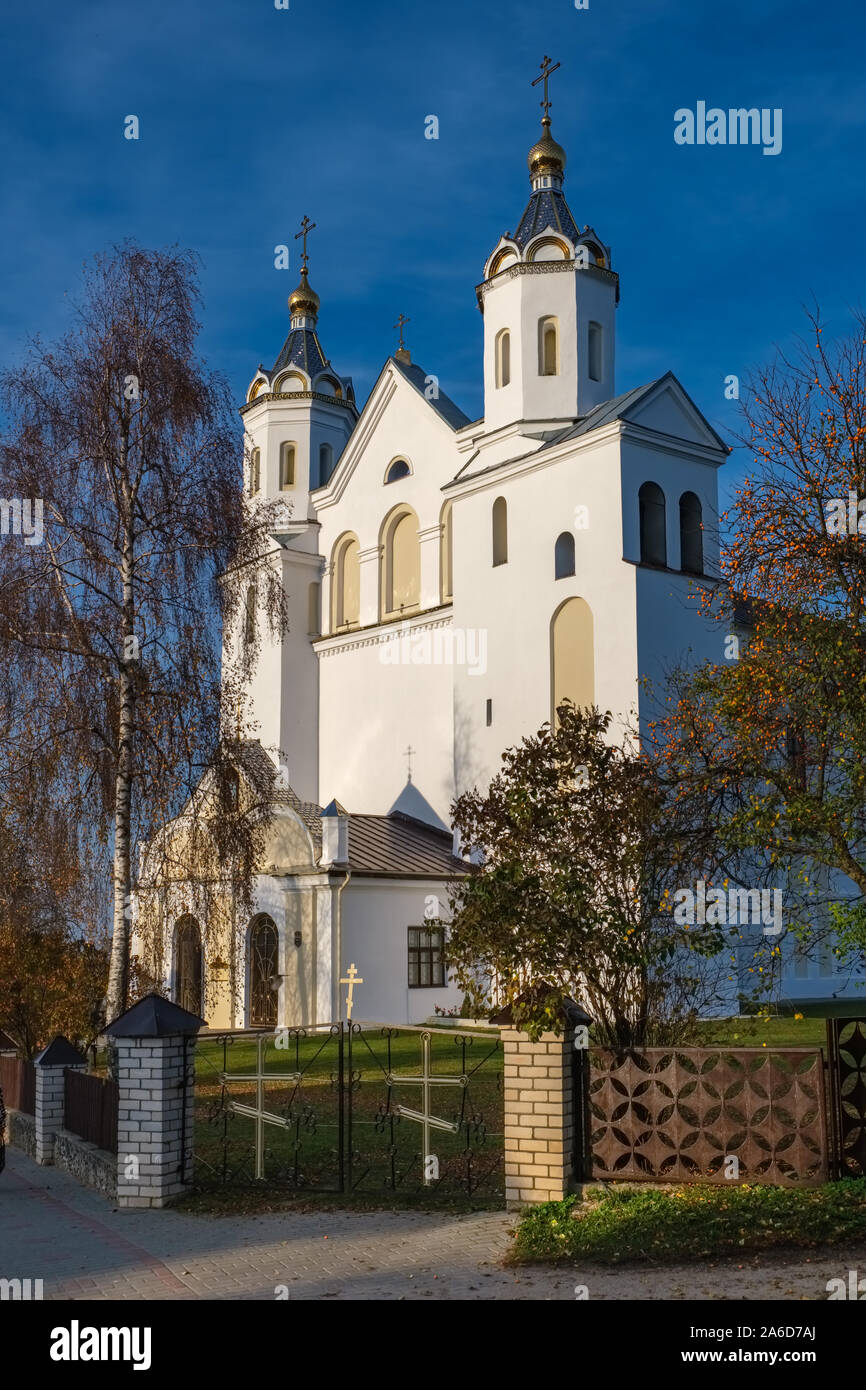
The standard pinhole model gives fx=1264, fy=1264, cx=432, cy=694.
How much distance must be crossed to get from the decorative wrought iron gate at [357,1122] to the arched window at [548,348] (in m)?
15.1

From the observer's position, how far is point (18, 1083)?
1588 cm

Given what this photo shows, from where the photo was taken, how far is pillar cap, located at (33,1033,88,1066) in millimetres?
13352

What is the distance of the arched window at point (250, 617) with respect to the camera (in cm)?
1745

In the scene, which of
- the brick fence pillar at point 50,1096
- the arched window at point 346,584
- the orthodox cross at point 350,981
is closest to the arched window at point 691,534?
the arched window at point 346,584

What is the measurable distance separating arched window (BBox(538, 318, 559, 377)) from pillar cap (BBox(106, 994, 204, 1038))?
20688mm

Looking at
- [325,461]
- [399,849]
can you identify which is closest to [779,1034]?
[399,849]

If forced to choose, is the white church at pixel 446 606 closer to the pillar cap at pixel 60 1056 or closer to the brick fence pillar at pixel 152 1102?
the pillar cap at pixel 60 1056

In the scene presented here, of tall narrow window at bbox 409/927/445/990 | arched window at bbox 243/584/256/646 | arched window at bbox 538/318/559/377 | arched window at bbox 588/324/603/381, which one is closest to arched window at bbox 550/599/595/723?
tall narrow window at bbox 409/927/445/990

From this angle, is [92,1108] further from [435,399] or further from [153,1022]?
[435,399]

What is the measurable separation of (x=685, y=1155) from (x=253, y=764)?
9484 mm

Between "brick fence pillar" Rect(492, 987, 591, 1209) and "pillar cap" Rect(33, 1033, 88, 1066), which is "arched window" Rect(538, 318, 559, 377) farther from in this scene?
"brick fence pillar" Rect(492, 987, 591, 1209)

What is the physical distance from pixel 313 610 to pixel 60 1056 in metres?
21.5

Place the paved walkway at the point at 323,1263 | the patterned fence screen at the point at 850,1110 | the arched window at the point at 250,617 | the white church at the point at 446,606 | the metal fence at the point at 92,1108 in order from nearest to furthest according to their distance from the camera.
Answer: the paved walkway at the point at 323,1263 → the patterned fence screen at the point at 850,1110 → the metal fence at the point at 92,1108 → the arched window at the point at 250,617 → the white church at the point at 446,606
